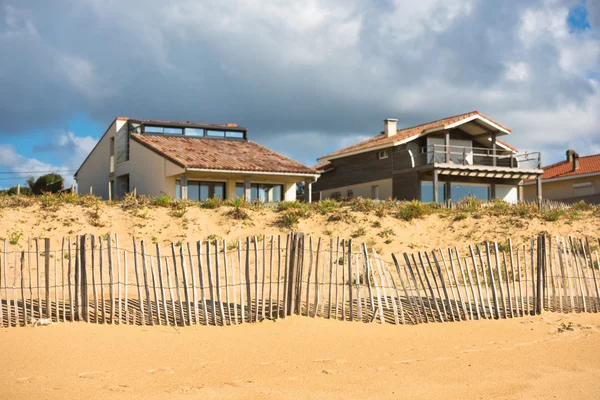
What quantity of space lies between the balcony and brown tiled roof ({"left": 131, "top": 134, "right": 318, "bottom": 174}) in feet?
21.5

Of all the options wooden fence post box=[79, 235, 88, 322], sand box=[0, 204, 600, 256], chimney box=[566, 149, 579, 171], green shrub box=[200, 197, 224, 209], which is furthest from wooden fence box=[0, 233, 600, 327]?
chimney box=[566, 149, 579, 171]

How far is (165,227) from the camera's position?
21594mm

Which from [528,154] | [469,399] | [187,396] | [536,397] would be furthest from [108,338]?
[528,154]

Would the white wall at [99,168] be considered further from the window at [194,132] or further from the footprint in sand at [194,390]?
the footprint in sand at [194,390]

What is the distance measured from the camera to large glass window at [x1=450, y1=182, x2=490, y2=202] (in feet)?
123

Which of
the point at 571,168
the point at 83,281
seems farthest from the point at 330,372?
the point at 571,168

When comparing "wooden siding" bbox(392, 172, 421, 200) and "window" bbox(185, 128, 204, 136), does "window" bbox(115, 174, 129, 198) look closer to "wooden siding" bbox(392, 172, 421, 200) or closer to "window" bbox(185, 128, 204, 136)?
"window" bbox(185, 128, 204, 136)

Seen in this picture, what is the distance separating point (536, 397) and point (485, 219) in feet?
55.4

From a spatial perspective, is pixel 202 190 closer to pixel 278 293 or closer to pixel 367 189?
pixel 367 189

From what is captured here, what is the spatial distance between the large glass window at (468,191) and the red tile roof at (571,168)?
29.0 ft

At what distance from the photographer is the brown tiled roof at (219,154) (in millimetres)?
30438

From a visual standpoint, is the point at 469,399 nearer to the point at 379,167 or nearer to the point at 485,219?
the point at 485,219

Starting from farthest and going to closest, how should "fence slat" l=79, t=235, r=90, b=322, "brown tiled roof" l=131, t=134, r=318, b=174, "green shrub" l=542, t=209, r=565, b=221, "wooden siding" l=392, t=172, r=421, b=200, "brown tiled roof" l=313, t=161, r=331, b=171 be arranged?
1. "brown tiled roof" l=313, t=161, r=331, b=171
2. "wooden siding" l=392, t=172, r=421, b=200
3. "brown tiled roof" l=131, t=134, r=318, b=174
4. "green shrub" l=542, t=209, r=565, b=221
5. "fence slat" l=79, t=235, r=90, b=322

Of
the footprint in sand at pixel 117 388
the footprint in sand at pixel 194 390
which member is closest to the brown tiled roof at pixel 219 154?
the footprint in sand at pixel 117 388
